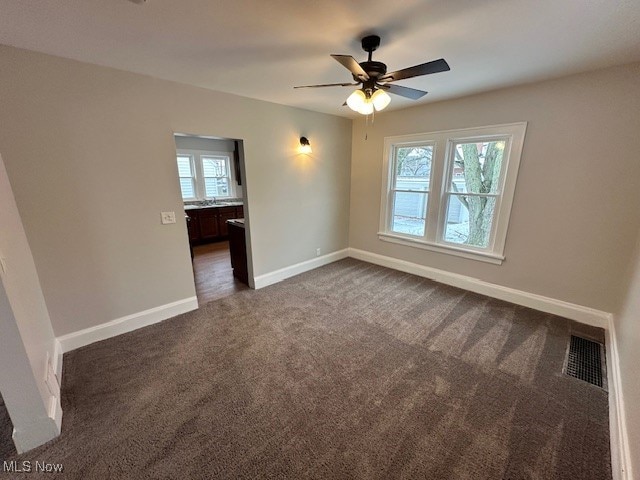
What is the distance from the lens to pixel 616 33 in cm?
168

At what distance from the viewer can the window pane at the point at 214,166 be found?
20.6ft

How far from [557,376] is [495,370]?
1.47ft

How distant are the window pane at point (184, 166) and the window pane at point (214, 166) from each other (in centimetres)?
33

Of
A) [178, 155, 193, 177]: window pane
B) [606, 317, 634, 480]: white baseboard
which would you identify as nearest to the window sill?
[606, 317, 634, 480]: white baseboard

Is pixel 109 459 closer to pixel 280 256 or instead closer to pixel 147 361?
pixel 147 361

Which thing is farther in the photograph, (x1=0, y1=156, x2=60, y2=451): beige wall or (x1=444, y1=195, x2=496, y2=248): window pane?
(x1=444, y1=195, x2=496, y2=248): window pane

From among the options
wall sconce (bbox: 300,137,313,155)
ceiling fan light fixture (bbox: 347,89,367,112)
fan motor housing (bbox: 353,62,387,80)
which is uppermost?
fan motor housing (bbox: 353,62,387,80)

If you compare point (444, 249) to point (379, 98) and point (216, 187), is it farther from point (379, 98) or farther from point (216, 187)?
point (216, 187)

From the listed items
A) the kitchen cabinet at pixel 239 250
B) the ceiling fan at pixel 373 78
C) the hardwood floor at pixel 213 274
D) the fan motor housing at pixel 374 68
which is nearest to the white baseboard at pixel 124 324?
the hardwood floor at pixel 213 274

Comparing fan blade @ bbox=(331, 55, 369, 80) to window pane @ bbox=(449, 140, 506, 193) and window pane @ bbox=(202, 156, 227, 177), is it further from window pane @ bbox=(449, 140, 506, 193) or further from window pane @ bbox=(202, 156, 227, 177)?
window pane @ bbox=(202, 156, 227, 177)

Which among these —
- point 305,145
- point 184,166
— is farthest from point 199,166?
point 305,145

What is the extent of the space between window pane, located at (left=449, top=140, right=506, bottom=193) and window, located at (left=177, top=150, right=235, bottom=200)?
5.35 m

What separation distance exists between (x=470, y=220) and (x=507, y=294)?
1.03 metres

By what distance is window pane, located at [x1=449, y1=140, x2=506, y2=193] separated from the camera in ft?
10.1
